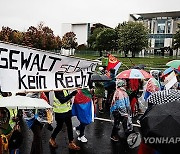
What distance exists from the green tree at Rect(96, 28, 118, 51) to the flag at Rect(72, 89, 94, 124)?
186 ft

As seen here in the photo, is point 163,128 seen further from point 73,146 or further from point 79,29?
point 79,29

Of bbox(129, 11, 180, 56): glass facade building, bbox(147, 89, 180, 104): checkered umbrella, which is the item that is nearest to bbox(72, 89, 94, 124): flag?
bbox(147, 89, 180, 104): checkered umbrella

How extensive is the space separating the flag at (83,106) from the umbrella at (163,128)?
11.4 feet

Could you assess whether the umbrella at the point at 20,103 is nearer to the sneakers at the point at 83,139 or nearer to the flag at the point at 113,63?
the sneakers at the point at 83,139

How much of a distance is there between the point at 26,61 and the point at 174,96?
2.17m

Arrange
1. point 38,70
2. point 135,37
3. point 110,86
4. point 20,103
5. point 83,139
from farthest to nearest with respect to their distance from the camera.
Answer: point 135,37, point 110,86, point 83,139, point 38,70, point 20,103

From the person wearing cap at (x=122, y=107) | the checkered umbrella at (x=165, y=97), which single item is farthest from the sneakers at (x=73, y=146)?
the checkered umbrella at (x=165, y=97)

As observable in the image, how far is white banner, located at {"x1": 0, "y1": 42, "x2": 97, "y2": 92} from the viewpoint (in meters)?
3.57

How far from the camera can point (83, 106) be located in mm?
5633

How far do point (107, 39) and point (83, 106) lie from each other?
57478 mm

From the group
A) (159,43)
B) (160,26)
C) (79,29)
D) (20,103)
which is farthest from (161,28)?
(20,103)

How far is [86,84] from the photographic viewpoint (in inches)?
179

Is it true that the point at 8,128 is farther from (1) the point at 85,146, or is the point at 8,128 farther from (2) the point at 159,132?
(2) the point at 159,132

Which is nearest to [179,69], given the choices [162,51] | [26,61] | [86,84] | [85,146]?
[85,146]
